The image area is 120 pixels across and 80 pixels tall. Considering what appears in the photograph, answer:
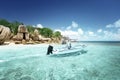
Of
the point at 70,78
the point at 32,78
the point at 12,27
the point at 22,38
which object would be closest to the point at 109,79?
the point at 70,78

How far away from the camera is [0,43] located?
3531 centimetres

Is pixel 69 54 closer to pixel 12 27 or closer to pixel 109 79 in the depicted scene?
pixel 109 79

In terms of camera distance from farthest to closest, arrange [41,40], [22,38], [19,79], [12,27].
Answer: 1. [12,27]
2. [41,40]
3. [22,38]
4. [19,79]

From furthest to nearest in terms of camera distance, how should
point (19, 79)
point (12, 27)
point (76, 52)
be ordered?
point (12, 27)
point (76, 52)
point (19, 79)

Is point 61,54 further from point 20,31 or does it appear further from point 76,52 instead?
point 20,31

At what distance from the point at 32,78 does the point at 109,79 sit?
5.31 metres

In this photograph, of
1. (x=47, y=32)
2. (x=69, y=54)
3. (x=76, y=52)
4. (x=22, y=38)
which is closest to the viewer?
(x=69, y=54)

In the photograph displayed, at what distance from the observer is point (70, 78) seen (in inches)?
349

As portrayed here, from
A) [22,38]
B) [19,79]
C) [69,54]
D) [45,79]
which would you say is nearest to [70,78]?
[45,79]

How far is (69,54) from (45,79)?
13104 mm

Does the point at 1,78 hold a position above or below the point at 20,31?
below

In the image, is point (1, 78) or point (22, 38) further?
point (22, 38)

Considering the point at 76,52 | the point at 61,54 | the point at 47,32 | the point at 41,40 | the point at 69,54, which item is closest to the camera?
the point at 61,54

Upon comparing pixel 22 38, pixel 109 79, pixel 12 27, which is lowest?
pixel 109 79
